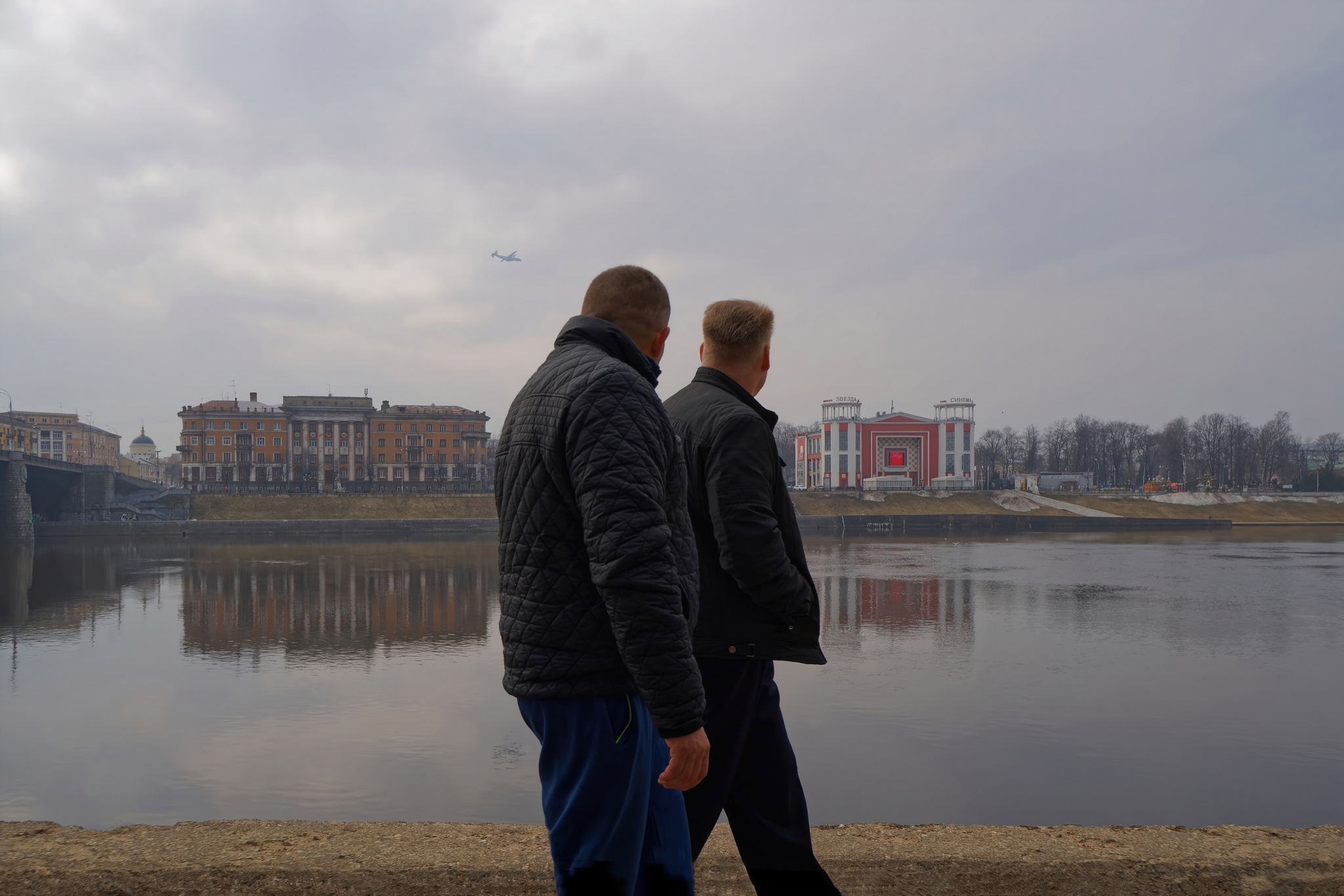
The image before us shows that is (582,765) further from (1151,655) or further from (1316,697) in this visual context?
(1151,655)

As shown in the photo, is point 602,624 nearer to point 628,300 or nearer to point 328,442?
point 628,300

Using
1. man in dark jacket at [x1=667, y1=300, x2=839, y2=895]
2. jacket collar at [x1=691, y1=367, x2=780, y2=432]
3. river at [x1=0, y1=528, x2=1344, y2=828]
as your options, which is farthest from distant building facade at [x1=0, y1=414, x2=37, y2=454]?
man in dark jacket at [x1=667, y1=300, x2=839, y2=895]

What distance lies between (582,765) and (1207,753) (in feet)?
29.5

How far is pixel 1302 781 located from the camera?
27.1 feet

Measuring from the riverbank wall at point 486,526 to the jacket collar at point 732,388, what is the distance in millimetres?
51305

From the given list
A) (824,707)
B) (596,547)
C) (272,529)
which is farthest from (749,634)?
(272,529)

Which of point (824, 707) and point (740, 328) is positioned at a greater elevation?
point (740, 328)

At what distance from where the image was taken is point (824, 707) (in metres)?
11.2

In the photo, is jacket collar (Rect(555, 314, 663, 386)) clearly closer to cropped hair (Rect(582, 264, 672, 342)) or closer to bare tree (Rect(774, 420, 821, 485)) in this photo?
cropped hair (Rect(582, 264, 672, 342))

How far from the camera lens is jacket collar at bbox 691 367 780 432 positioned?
3.84 m

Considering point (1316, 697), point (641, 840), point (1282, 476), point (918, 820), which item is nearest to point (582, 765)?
point (641, 840)

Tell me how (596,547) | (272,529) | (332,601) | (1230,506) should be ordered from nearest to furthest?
(596,547) → (332,601) → (272,529) → (1230,506)

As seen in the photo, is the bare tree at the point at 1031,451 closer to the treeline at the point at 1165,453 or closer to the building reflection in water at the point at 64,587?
the treeline at the point at 1165,453

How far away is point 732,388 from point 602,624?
5.29 feet
